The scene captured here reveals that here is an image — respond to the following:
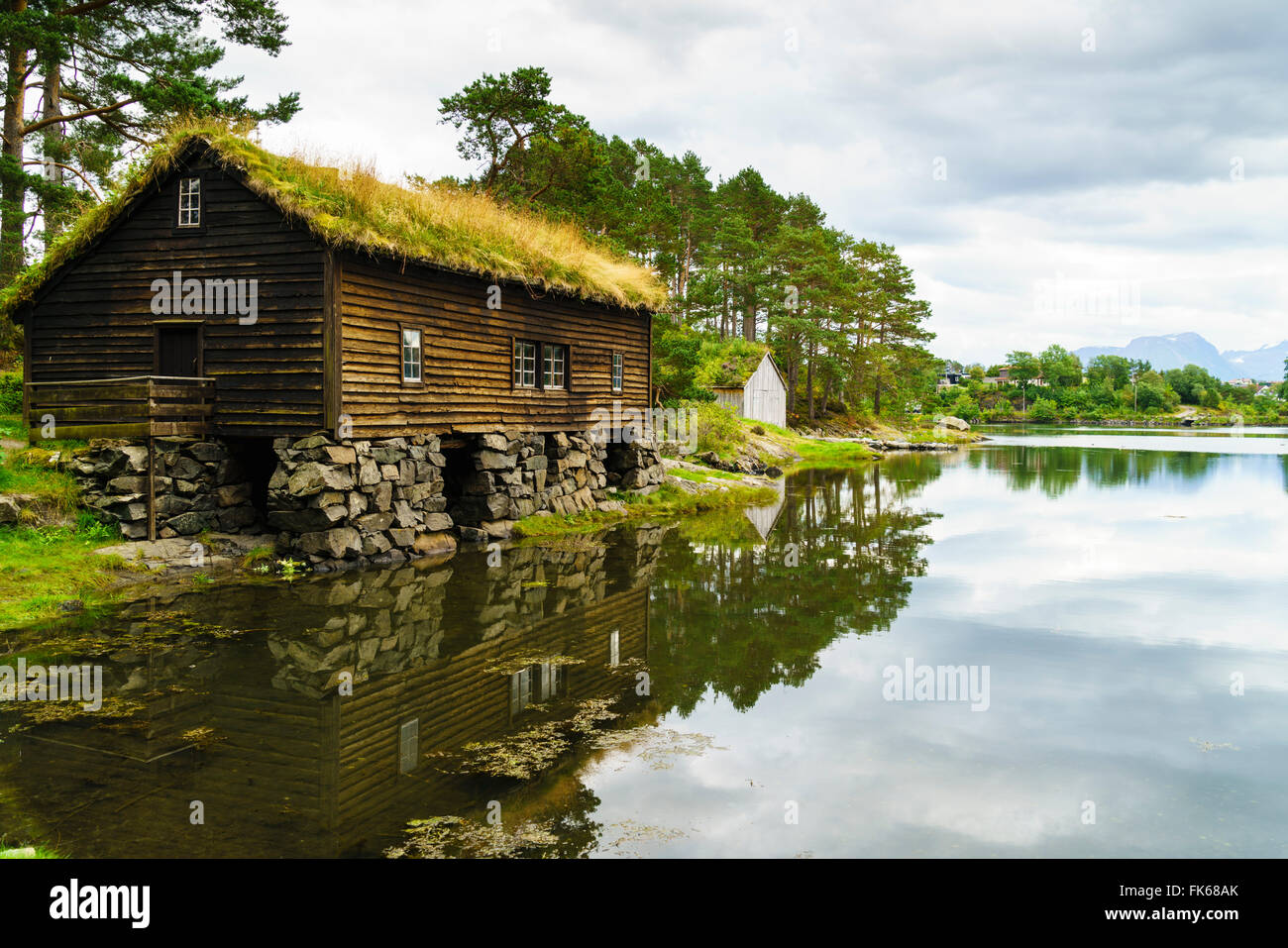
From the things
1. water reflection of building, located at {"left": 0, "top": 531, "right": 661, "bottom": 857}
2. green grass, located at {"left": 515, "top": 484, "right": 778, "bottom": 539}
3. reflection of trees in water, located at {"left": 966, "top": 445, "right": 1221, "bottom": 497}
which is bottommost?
water reflection of building, located at {"left": 0, "top": 531, "right": 661, "bottom": 857}

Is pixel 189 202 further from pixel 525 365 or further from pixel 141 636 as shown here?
pixel 141 636

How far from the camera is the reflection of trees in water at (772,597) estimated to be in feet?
38.3

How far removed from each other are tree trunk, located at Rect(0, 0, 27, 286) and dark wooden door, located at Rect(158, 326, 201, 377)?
1017cm

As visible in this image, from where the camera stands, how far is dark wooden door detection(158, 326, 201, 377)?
19.2 m

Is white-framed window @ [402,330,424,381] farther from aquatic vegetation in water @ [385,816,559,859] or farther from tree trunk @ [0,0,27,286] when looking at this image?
aquatic vegetation in water @ [385,816,559,859]

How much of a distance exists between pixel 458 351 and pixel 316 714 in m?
13.5

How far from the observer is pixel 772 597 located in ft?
53.1

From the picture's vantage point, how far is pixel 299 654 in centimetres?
1166

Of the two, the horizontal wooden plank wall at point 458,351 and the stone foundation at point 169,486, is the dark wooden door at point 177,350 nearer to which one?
the stone foundation at point 169,486

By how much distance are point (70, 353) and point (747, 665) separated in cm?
1838

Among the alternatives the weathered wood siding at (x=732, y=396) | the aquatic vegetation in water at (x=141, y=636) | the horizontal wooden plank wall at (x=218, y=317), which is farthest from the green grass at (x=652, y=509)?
the weathered wood siding at (x=732, y=396)

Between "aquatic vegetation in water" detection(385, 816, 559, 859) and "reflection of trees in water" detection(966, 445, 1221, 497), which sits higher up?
"reflection of trees in water" detection(966, 445, 1221, 497)

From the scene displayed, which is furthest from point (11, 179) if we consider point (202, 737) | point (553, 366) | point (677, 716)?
point (677, 716)

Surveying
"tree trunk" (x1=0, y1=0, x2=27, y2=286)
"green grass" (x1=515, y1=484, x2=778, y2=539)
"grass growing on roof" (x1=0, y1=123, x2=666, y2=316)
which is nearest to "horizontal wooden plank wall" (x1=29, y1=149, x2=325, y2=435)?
"grass growing on roof" (x1=0, y1=123, x2=666, y2=316)
